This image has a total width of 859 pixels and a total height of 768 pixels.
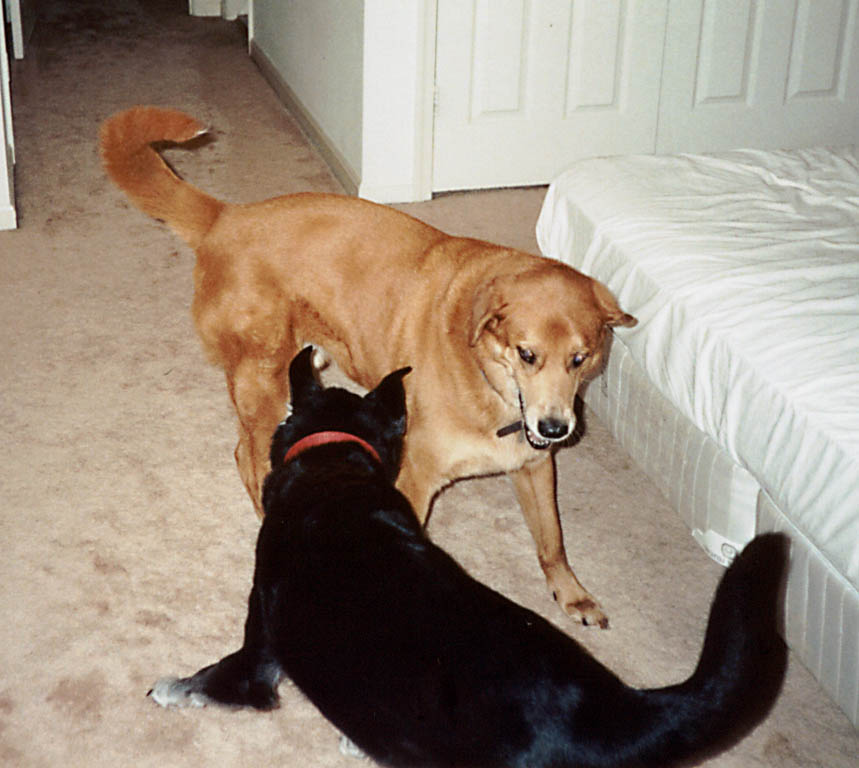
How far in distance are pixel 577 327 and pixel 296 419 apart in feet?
1.77

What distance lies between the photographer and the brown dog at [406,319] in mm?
1938

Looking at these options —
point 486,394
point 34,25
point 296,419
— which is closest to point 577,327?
point 486,394

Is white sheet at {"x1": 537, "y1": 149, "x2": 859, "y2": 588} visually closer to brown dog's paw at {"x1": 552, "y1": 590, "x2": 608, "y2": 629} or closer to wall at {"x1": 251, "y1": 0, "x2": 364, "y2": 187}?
brown dog's paw at {"x1": 552, "y1": 590, "x2": 608, "y2": 629}

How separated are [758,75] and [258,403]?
2.99 m

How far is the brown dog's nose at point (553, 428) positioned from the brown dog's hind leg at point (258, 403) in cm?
69

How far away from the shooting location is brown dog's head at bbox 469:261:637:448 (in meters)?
1.90

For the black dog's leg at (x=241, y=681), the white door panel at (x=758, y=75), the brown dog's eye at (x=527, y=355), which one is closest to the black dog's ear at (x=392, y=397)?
the brown dog's eye at (x=527, y=355)

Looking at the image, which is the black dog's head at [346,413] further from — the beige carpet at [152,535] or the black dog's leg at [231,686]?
the beige carpet at [152,535]

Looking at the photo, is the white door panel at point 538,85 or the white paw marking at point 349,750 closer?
the white paw marking at point 349,750

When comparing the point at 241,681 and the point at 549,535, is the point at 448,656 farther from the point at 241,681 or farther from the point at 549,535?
the point at 549,535

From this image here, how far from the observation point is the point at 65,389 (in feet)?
9.34

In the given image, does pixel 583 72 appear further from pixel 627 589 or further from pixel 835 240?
pixel 627 589

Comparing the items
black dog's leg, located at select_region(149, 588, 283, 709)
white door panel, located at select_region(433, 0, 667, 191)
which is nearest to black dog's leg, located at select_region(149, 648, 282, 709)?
black dog's leg, located at select_region(149, 588, 283, 709)

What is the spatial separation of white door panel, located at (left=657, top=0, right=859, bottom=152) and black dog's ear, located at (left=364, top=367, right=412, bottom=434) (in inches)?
113
